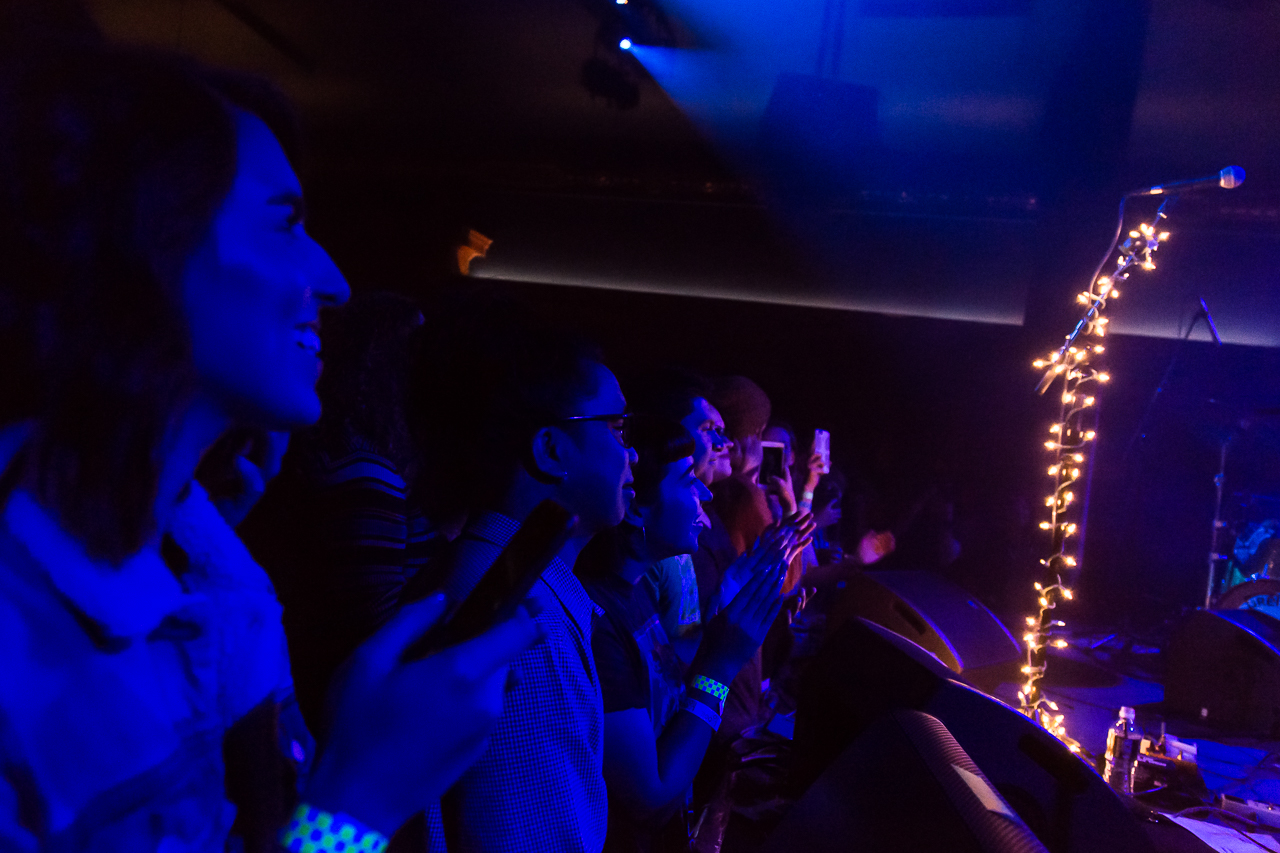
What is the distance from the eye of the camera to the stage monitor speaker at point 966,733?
1.07 metres

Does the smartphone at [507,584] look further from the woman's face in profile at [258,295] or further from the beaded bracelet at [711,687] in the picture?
the beaded bracelet at [711,687]

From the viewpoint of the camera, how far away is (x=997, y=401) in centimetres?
618

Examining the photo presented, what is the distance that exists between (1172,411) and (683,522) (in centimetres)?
614

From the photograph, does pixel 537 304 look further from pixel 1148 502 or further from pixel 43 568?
pixel 43 568

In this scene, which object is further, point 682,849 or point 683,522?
point 683,522

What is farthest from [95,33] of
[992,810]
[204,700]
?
[992,810]

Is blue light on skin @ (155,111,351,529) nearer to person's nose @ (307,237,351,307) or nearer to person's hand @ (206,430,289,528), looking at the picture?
person's nose @ (307,237,351,307)

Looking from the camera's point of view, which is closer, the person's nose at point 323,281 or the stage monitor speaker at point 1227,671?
the person's nose at point 323,281

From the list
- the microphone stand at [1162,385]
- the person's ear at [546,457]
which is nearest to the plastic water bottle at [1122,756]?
the person's ear at [546,457]

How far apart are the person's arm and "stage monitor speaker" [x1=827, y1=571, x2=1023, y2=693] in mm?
1371

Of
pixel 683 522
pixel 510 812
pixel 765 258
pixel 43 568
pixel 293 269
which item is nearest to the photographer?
pixel 43 568

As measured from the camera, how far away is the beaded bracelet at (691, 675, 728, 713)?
4.72 ft

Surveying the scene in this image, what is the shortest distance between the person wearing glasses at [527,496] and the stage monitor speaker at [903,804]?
28 cm

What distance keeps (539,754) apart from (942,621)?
2.31m
